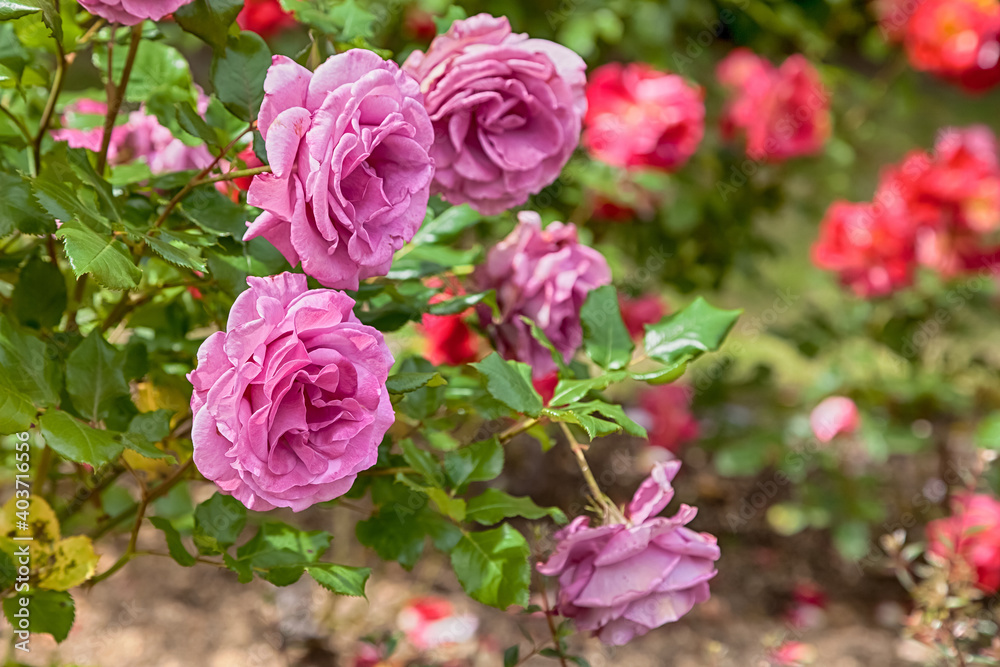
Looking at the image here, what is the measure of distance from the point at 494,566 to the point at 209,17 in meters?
0.48

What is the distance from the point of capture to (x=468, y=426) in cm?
212

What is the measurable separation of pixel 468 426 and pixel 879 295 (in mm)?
1013

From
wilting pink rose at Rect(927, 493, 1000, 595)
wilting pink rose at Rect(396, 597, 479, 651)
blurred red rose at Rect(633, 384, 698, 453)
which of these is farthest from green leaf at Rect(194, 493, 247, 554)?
blurred red rose at Rect(633, 384, 698, 453)

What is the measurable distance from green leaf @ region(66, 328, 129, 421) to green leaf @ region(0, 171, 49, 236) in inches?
3.9

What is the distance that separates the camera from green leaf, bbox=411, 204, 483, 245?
2.98 feet

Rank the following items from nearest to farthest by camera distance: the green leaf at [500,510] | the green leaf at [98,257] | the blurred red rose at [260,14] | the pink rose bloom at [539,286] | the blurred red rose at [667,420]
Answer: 1. the green leaf at [98,257]
2. the green leaf at [500,510]
3. the pink rose bloom at [539,286]
4. the blurred red rose at [260,14]
5. the blurred red rose at [667,420]

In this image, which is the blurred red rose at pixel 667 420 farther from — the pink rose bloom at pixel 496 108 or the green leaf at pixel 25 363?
the green leaf at pixel 25 363

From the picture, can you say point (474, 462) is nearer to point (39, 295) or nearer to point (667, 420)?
point (39, 295)

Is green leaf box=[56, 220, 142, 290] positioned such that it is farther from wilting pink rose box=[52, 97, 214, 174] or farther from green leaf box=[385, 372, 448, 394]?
wilting pink rose box=[52, 97, 214, 174]

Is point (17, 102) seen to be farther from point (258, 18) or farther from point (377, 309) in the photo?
point (258, 18)

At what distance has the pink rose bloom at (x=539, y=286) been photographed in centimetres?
84

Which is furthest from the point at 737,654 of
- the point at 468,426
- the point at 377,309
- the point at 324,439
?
the point at 324,439

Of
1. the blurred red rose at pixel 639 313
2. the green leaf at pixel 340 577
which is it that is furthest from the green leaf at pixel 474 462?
the blurred red rose at pixel 639 313

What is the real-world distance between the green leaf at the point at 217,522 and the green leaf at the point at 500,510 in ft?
0.63
